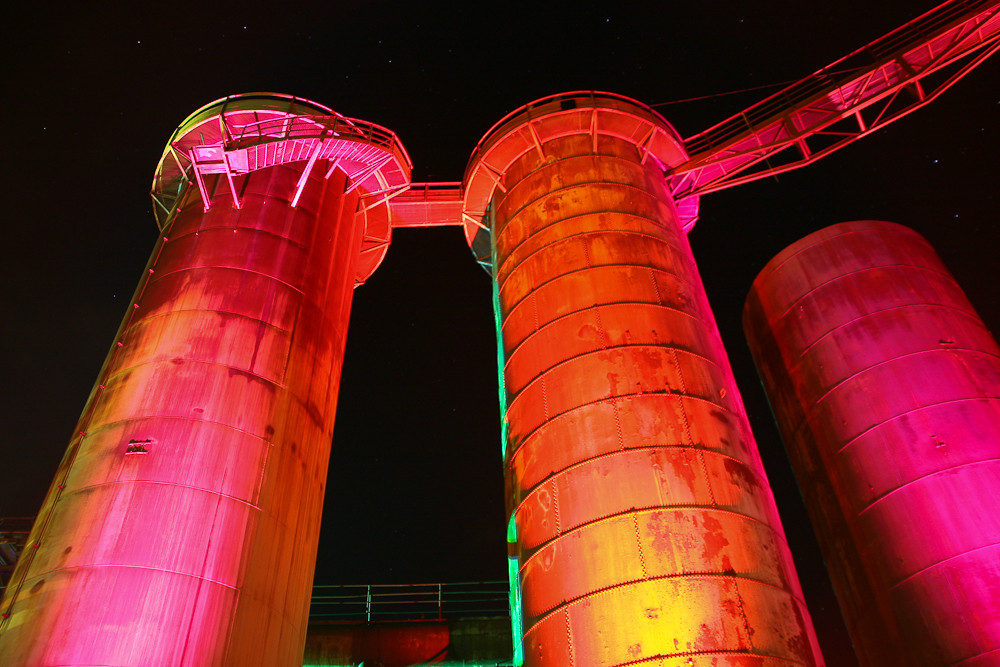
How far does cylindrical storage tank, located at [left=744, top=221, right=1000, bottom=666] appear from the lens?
1302cm

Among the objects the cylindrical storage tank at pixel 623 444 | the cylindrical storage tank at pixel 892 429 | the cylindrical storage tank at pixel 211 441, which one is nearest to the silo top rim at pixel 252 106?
the cylindrical storage tank at pixel 211 441

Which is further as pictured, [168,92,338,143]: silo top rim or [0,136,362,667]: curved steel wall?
[168,92,338,143]: silo top rim

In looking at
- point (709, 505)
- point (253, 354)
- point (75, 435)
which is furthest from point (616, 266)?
point (75, 435)

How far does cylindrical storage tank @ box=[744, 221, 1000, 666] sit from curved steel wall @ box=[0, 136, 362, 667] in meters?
11.3

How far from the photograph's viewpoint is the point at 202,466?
37.2 feet

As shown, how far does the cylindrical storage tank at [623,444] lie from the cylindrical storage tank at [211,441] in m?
4.06

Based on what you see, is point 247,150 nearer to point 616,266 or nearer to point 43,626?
point 616,266

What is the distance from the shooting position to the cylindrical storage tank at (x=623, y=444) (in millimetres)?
9438

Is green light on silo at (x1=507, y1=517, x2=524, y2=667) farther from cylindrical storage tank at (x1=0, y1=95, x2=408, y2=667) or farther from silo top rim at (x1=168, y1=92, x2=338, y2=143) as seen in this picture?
silo top rim at (x1=168, y1=92, x2=338, y2=143)

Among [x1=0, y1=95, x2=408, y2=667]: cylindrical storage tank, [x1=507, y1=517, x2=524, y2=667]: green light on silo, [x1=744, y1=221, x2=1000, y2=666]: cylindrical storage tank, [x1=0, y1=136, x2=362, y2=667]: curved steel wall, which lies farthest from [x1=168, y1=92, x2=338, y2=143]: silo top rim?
[x1=744, y1=221, x2=1000, y2=666]: cylindrical storage tank

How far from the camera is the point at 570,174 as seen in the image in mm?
16172

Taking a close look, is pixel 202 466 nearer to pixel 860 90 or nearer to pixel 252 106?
Answer: pixel 252 106

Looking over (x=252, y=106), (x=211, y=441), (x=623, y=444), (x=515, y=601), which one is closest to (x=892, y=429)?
(x=623, y=444)

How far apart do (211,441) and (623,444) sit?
6821 millimetres
